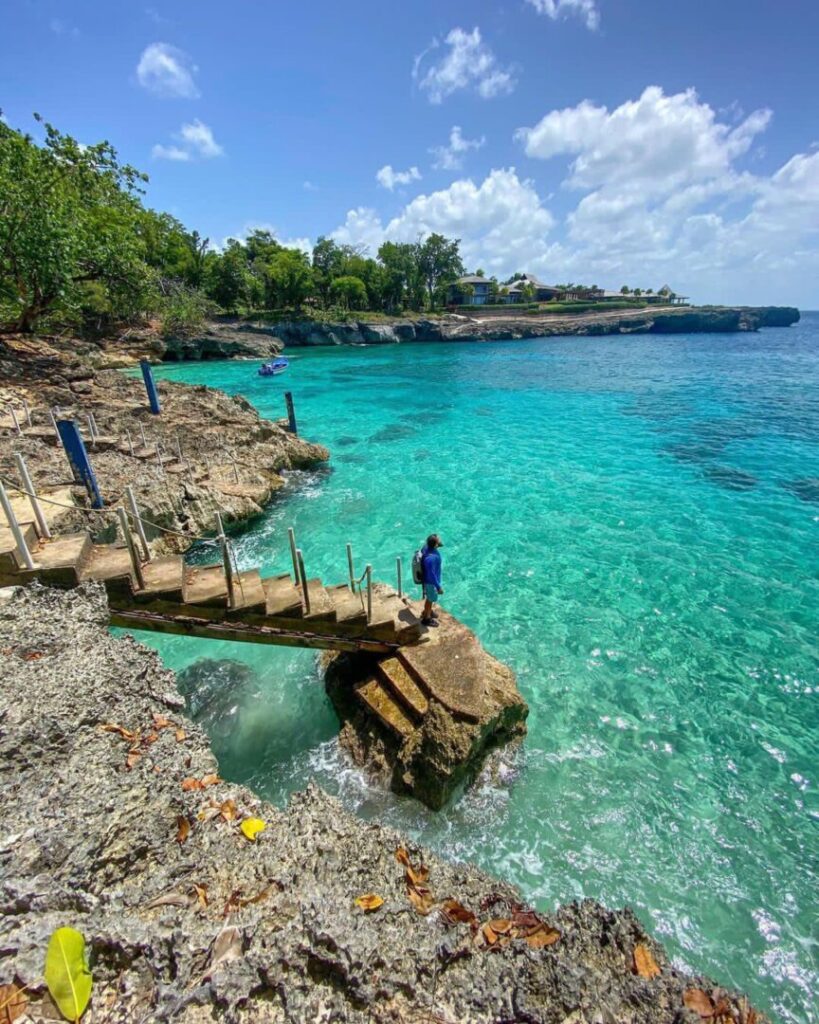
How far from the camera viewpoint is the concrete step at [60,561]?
6.07 m

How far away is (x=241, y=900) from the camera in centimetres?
310

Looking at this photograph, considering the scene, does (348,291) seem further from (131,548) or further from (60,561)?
(60,561)

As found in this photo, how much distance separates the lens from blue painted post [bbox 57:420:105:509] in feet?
34.3

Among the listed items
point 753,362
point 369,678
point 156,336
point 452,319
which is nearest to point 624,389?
point 753,362

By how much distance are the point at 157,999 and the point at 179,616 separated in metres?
5.25

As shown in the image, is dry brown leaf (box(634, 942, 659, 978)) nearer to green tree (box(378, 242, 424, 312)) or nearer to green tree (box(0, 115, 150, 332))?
green tree (box(0, 115, 150, 332))

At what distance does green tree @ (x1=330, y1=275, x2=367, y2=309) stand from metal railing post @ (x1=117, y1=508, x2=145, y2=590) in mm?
88649

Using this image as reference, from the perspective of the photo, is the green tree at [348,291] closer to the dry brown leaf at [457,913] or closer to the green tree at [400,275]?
the green tree at [400,275]

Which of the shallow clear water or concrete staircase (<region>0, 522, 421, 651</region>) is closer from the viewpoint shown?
the shallow clear water

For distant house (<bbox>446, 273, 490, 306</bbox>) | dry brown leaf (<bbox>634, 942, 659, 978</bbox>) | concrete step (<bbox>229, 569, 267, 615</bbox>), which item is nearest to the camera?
dry brown leaf (<bbox>634, 942, 659, 978</bbox>)

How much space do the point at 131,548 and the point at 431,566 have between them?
181 inches

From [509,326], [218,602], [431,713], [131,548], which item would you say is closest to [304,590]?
[218,602]

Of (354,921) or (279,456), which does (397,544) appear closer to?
(279,456)

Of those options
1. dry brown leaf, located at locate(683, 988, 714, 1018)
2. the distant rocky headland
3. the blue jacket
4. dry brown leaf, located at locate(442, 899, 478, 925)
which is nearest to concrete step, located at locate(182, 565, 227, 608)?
the blue jacket
